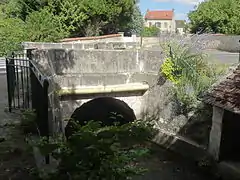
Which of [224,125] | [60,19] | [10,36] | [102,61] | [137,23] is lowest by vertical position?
[224,125]

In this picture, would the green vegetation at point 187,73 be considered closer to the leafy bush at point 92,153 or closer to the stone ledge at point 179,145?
the stone ledge at point 179,145

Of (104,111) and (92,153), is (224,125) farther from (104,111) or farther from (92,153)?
(92,153)

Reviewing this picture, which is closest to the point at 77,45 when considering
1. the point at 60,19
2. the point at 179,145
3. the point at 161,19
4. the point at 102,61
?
the point at 102,61

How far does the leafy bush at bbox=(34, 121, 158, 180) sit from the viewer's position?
2.23 metres

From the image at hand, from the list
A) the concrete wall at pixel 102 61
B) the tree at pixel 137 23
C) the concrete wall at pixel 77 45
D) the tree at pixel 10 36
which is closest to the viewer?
the concrete wall at pixel 102 61

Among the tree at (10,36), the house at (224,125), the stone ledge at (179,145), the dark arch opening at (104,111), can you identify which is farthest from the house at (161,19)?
the house at (224,125)

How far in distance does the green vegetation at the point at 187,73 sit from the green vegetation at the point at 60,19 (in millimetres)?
11025

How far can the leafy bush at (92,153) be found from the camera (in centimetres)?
223

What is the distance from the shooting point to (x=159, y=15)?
8725cm

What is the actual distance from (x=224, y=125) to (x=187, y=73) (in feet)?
9.99

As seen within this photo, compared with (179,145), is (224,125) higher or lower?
higher

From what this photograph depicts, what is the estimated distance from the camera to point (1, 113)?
5988 millimetres

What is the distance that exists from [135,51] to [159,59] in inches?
38.8

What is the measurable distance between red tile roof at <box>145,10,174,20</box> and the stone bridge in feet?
250
